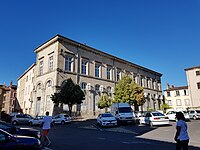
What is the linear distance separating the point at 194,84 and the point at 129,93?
73.1ft

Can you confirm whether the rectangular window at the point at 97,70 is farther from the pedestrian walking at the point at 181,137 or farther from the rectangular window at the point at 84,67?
the pedestrian walking at the point at 181,137

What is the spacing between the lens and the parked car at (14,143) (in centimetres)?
538

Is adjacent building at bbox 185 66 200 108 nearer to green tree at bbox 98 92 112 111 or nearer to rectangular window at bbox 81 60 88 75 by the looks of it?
green tree at bbox 98 92 112 111

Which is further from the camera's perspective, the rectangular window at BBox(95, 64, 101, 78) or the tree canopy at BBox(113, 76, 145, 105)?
the rectangular window at BBox(95, 64, 101, 78)

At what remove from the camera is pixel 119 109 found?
21797mm

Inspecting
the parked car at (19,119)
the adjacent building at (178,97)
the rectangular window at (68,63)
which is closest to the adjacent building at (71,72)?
the rectangular window at (68,63)

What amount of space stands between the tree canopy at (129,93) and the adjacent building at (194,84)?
19513 millimetres

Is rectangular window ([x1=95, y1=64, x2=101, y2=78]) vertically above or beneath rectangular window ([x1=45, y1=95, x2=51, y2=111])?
above

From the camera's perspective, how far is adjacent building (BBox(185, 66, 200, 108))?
4472cm

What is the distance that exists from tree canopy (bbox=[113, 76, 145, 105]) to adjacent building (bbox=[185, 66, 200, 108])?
1951 centimetres

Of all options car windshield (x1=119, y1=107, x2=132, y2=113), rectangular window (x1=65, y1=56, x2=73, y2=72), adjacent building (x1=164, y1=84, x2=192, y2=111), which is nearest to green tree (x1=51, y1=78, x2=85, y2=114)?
rectangular window (x1=65, y1=56, x2=73, y2=72)

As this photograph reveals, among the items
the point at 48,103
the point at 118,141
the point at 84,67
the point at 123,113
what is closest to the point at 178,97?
the point at 84,67

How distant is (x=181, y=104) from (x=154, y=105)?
830 centimetres

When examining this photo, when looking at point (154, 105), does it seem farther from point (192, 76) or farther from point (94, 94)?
point (94, 94)
